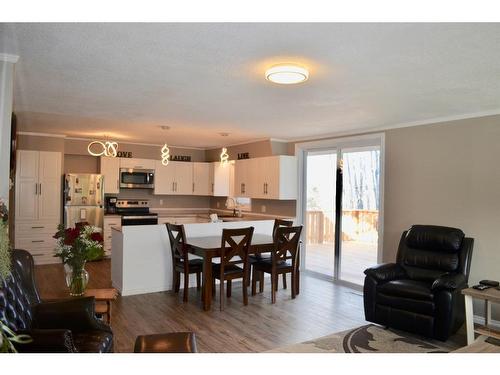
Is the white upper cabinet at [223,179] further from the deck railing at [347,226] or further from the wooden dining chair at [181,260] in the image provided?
the wooden dining chair at [181,260]

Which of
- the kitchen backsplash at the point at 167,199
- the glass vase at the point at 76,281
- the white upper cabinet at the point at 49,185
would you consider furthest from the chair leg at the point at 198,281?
the kitchen backsplash at the point at 167,199

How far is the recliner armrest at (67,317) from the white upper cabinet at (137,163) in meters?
5.60

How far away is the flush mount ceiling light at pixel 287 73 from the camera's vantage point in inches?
112

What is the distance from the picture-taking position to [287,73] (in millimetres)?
2875

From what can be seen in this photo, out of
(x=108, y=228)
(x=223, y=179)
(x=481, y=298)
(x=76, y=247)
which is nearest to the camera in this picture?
(x=76, y=247)

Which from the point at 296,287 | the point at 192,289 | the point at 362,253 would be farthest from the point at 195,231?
the point at 362,253

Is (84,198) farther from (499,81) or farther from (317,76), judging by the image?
(499,81)

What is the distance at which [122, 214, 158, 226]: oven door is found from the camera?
7.66 meters

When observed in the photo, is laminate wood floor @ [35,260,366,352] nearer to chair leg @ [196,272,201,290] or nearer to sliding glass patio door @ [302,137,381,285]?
chair leg @ [196,272,201,290]

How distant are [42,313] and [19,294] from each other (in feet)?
0.67

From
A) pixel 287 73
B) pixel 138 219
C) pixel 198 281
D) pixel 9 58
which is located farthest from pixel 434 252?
pixel 138 219

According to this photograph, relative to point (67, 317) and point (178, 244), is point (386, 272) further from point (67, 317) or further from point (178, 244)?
point (67, 317)

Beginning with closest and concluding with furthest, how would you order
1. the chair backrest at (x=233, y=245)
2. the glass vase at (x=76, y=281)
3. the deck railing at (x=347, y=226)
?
1. the glass vase at (x=76, y=281)
2. the chair backrest at (x=233, y=245)
3. the deck railing at (x=347, y=226)

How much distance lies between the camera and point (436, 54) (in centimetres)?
259
